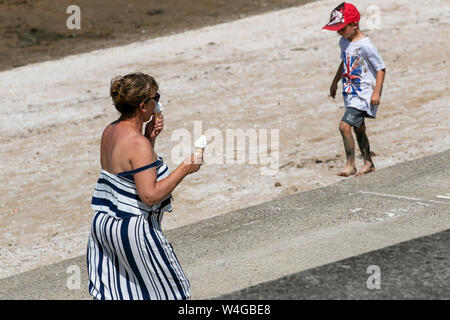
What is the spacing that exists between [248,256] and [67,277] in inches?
48.9

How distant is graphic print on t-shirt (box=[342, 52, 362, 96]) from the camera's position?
7.43 meters

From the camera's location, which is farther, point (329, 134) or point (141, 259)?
point (329, 134)

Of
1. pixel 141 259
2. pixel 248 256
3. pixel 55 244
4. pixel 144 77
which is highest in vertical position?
pixel 144 77

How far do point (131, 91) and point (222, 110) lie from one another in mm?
8096

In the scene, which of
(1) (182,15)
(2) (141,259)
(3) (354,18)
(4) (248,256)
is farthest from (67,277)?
(1) (182,15)

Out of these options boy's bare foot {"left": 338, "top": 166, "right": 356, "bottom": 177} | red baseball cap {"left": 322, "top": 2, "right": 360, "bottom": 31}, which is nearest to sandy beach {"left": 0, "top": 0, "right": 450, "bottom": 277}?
boy's bare foot {"left": 338, "top": 166, "right": 356, "bottom": 177}

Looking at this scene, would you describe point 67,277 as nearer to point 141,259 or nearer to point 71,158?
point 141,259

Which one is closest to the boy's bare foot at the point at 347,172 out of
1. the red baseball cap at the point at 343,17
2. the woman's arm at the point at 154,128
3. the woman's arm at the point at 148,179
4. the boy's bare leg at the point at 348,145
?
the boy's bare leg at the point at 348,145

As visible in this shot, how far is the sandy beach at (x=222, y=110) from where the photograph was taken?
28.0 feet

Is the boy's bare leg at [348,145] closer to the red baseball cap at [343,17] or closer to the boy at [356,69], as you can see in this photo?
the boy at [356,69]

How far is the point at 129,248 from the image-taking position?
3848mm

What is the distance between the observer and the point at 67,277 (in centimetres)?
554

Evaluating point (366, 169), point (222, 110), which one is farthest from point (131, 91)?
point (222, 110)

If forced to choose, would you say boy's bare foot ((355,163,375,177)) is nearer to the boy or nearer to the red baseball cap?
the boy
